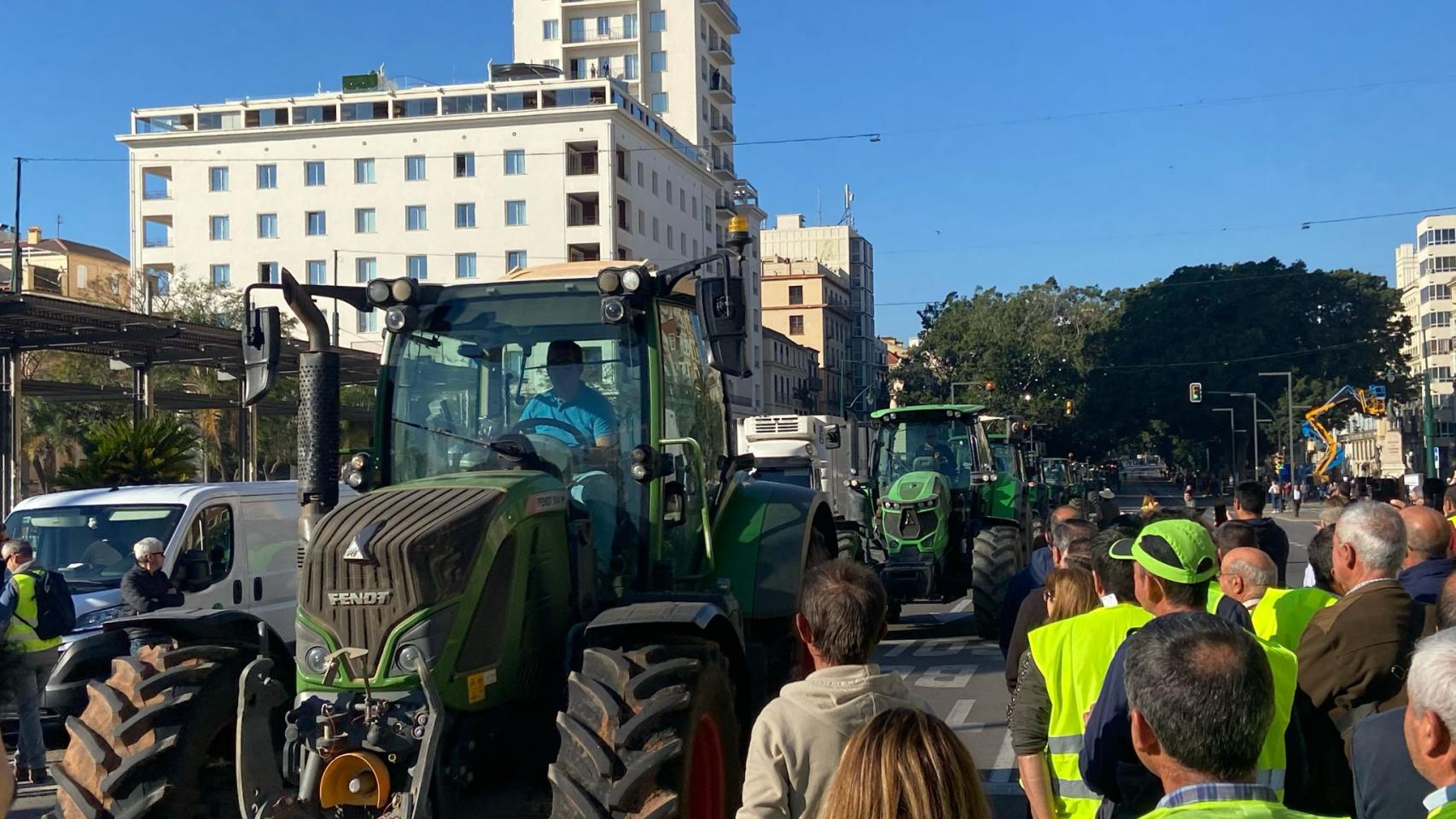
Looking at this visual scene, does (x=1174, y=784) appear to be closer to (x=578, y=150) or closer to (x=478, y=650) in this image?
(x=478, y=650)

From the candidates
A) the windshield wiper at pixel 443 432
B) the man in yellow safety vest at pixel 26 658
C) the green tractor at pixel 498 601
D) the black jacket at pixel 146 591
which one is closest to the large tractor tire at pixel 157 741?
the green tractor at pixel 498 601

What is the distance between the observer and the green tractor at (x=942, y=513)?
1462 centimetres

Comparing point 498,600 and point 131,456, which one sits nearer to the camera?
point 498,600

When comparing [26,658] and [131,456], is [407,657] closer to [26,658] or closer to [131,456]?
[26,658]

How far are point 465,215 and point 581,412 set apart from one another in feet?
210

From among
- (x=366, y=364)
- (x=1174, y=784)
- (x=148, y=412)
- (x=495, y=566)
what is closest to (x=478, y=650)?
(x=495, y=566)

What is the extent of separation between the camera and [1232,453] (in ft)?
265

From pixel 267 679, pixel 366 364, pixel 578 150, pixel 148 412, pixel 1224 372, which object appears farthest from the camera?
pixel 1224 372

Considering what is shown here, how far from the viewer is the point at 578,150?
6744 centimetres

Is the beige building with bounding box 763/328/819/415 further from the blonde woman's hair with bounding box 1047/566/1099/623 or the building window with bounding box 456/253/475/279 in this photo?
the blonde woman's hair with bounding box 1047/566/1099/623

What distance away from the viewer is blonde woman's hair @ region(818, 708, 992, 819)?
2717 mm

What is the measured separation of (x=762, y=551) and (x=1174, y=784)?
4854 mm

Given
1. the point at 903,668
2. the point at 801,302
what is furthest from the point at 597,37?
the point at 903,668

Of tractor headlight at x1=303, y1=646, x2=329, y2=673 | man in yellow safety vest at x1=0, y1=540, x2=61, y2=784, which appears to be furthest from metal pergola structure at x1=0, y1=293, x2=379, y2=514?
tractor headlight at x1=303, y1=646, x2=329, y2=673
